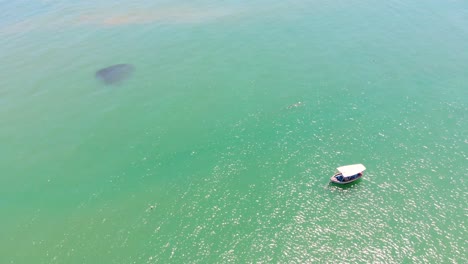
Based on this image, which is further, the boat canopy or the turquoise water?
the boat canopy

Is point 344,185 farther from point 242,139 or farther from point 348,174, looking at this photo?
point 242,139

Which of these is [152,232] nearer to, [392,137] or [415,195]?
[415,195]

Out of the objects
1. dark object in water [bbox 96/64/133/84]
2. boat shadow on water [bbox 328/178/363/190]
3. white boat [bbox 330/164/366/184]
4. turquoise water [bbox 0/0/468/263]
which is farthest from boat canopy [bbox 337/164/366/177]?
dark object in water [bbox 96/64/133/84]

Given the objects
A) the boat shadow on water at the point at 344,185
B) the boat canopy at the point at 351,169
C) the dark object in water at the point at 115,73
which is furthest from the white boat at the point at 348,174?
the dark object in water at the point at 115,73

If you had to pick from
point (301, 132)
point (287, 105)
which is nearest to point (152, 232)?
point (301, 132)

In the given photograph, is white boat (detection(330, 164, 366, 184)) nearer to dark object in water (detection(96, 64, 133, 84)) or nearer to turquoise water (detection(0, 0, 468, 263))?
turquoise water (detection(0, 0, 468, 263))

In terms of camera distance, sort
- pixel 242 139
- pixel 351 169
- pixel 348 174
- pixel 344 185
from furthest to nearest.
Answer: pixel 242 139 → pixel 344 185 → pixel 351 169 → pixel 348 174

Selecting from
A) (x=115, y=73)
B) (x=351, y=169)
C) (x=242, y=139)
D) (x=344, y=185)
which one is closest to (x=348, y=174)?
(x=351, y=169)

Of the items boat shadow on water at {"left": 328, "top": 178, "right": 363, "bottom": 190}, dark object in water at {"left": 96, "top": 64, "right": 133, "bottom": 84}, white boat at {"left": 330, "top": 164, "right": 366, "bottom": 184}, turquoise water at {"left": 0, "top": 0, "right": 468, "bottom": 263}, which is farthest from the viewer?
dark object in water at {"left": 96, "top": 64, "right": 133, "bottom": 84}
